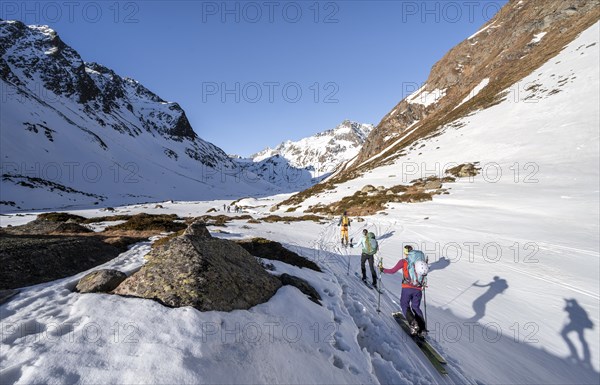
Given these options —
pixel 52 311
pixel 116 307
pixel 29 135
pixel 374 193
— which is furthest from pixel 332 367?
pixel 29 135

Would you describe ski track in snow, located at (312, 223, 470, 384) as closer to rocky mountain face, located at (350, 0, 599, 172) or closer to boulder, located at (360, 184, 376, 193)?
boulder, located at (360, 184, 376, 193)

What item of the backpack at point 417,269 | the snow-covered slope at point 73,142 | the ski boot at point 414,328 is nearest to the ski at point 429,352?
the ski boot at point 414,328

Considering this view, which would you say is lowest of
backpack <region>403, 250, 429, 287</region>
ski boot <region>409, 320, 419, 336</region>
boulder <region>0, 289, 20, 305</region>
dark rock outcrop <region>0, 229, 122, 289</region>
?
ski boot <region>409, 320, 419, 336</region>

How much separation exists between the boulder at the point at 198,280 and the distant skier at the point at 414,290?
3.68m

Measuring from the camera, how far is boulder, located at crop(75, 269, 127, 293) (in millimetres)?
5680

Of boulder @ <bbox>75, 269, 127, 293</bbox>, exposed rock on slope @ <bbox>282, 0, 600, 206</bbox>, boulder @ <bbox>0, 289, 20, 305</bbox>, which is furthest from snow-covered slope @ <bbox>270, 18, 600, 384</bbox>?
exposed rock on slope @ <bbox>282, 0, 600, 206</bbox>

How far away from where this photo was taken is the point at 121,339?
398cm

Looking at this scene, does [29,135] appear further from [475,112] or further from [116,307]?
[475,112]

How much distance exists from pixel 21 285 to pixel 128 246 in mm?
5396

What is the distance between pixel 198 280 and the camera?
5.57 metres

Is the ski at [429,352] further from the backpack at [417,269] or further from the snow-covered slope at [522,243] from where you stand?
the backpack at [417,269]

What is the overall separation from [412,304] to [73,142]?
111 meters

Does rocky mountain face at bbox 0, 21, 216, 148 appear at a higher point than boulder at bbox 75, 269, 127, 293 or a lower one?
higher

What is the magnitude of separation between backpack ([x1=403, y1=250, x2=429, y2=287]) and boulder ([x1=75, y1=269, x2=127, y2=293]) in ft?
24.3
